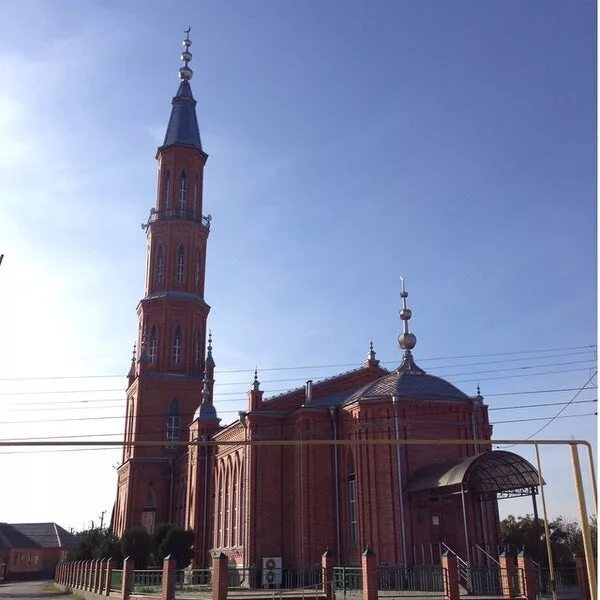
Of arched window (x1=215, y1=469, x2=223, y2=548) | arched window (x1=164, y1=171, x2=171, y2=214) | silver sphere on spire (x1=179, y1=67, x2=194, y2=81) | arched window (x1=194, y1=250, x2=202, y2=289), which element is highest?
silver sphere on spire (x1=179, y1=67, x2=194, y2=81)

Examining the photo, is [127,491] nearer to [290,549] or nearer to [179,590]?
[290,549]

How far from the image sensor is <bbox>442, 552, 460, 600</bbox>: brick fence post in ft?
62.1

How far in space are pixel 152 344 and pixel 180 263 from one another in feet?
19.4

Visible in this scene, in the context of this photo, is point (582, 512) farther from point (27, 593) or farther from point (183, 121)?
point (183, 121)

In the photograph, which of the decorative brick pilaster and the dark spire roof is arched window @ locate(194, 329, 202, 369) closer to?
the dark spire roof

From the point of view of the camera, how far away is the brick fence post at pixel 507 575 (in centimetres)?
1989

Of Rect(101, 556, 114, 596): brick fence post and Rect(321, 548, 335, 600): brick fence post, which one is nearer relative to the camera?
Rect(321, 548, 335, 600): brick fence post

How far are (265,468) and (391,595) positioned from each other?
1125 centimetres

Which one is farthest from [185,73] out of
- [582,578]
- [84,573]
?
[582,578]

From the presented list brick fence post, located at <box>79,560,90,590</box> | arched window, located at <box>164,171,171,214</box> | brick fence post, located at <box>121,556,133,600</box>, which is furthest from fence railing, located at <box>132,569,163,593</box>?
arched window, located at <box>164,171,171,214</box>

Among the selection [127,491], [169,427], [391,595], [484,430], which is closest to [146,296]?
[169,427]

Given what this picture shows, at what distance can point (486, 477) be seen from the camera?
86.4ft

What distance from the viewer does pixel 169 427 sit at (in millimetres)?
43562

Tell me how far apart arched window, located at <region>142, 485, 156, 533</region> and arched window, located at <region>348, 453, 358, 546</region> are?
57.5ft
